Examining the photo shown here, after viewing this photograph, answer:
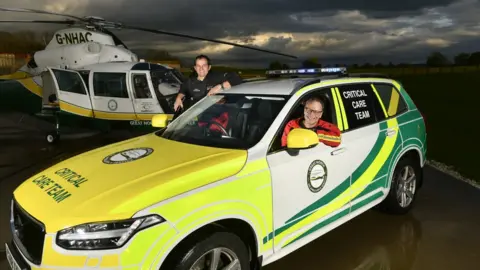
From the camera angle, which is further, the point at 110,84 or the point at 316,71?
the point at 110,84

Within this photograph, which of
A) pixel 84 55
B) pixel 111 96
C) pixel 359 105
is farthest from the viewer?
pixel 84 55

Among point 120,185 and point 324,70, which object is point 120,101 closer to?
point 324,70

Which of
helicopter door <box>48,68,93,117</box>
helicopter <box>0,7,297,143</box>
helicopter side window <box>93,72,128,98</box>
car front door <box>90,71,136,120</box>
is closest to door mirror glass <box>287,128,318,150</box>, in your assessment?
helicopter <box>0,7,297,143</box>

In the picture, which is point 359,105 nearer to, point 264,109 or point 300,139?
point 264,109

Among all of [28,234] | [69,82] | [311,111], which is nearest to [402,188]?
[311,111]

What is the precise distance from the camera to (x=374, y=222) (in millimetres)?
4840

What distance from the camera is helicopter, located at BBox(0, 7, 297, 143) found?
35.6 ft

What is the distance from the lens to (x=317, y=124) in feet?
12.2

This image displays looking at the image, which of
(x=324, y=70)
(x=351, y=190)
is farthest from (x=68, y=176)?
(x=324, y=70)

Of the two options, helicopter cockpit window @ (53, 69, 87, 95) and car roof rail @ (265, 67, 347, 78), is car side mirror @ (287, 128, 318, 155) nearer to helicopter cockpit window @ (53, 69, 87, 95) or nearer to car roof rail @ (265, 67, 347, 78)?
car roof rail @ (265, 67, 347, 78)

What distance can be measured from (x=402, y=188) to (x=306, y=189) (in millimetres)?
2025

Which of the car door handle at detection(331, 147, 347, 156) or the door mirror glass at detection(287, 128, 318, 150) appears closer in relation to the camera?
the door mirror glass at detection(287, 128, 318, 150)

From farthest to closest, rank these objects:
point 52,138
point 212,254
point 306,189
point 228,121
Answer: point 52,138 → point 228,121 → point 306,189 → point 212,254

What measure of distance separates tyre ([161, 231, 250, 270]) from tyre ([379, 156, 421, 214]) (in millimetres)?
2456
